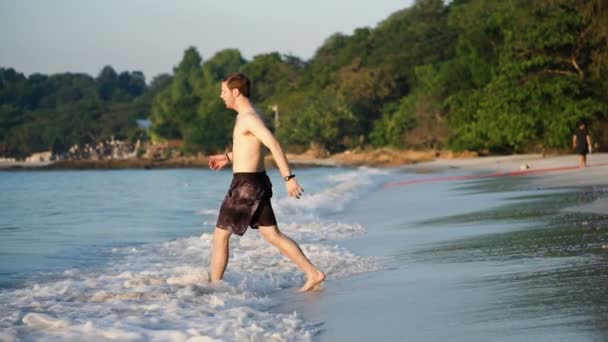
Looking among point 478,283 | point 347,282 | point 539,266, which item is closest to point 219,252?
point 347,282

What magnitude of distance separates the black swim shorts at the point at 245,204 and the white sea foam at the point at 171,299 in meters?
0.51

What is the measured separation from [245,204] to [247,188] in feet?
0.38

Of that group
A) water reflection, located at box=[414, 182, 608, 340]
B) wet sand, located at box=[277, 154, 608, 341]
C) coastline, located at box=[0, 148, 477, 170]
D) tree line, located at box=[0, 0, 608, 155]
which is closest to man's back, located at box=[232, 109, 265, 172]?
wet sand, located at box=[277, 154, 608, 341]

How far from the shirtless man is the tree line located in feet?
84.4

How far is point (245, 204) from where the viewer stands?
7.14m

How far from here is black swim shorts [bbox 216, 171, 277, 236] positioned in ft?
23.5

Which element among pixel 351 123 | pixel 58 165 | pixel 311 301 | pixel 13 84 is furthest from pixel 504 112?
pixel 13 84

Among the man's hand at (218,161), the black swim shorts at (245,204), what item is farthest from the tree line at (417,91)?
the black swim shorts at (245,204)

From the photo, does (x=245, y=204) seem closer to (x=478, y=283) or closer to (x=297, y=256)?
(x=297, y=256)

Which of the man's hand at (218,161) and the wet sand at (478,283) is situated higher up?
the man's hand at (218,161)

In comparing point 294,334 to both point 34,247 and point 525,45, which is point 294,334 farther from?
point 525,45

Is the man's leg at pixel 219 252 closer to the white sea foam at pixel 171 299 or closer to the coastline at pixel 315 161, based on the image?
the white sea foam at pixel 171 299

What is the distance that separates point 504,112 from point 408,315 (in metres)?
39.2

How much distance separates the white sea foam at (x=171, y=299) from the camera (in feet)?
17.9
